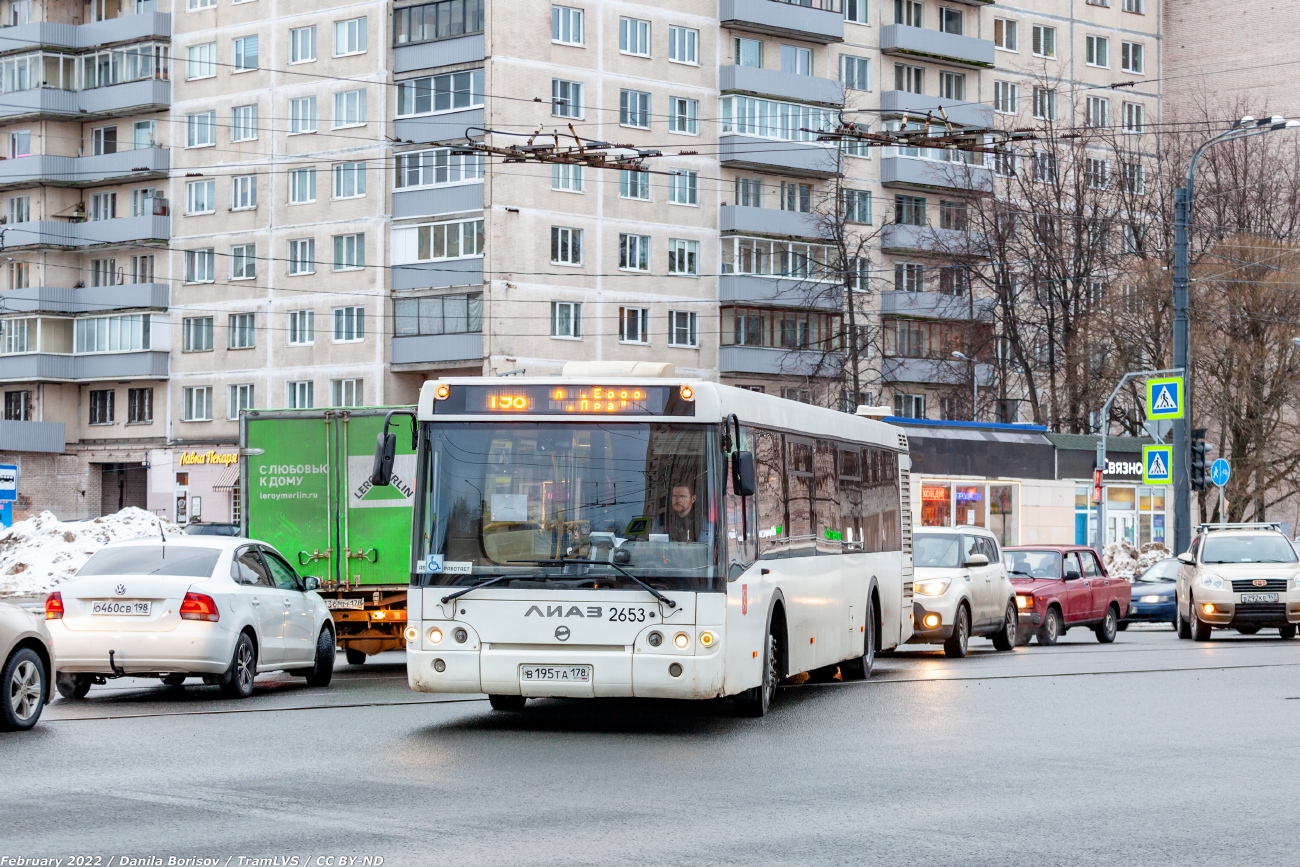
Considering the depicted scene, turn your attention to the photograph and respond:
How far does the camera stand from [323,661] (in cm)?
1984

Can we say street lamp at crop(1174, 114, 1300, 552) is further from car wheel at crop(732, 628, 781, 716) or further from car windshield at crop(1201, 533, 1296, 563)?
car wheel at crop(732, 628, 781, 716)

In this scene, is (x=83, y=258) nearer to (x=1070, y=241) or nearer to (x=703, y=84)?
(x=703, y=84)

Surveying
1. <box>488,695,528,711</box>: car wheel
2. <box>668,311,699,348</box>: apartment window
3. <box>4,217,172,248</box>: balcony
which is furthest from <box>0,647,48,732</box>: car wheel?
<box>4,217,172,248</box>: balcony

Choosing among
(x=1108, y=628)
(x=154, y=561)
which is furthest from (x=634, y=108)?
(x=154, y=561)

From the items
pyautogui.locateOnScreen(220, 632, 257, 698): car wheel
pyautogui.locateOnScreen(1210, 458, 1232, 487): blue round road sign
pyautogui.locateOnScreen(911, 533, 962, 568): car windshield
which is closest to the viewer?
pyautogui.locateOnScreen(220, 632, 257, 698): car wheel

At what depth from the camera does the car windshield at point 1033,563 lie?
30.4m

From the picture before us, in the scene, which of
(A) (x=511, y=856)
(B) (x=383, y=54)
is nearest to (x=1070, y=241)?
(B) (x=383, y=54)

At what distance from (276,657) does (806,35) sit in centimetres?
6177

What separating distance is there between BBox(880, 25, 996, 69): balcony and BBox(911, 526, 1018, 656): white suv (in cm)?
5555

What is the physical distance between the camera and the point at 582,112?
70750 mm

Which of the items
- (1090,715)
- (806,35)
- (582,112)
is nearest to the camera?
(1090,715)

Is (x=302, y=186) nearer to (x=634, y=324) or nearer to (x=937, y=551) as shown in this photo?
(x=634, y=324)

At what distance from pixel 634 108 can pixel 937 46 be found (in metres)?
15.7

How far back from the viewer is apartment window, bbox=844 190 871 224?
78938mm
